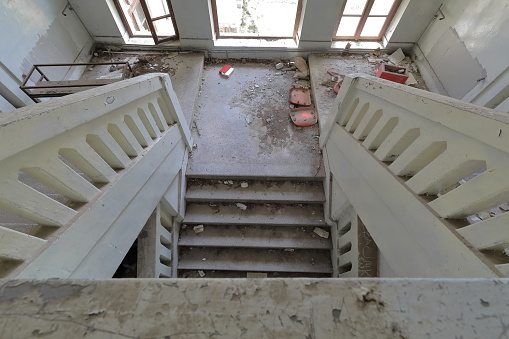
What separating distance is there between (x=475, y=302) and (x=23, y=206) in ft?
5.05

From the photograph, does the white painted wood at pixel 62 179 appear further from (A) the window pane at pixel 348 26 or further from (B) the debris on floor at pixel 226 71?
(A) the window pane at pixel 348 26

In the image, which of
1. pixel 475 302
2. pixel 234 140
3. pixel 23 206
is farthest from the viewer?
pixel 234 140

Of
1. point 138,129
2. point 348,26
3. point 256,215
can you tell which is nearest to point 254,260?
point 256,215

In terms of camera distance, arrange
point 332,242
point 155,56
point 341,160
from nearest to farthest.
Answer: point 341,160 → point 332,242 → point 155,56

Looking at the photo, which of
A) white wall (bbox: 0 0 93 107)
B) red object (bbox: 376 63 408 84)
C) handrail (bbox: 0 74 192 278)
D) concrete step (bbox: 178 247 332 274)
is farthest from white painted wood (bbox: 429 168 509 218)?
white wall (bbox: 0 0 93 107)

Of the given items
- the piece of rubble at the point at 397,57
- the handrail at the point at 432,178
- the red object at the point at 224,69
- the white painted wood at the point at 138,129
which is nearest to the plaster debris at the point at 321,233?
the handrail at the point at 432,178

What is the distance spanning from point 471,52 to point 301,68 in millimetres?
2493

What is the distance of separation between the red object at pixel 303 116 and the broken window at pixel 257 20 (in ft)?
5.98

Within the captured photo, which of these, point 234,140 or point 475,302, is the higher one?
point 234,140

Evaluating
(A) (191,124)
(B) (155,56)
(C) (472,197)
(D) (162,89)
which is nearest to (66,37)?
(B) (155,56)

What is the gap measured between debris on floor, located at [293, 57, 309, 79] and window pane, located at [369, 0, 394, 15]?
1431mm

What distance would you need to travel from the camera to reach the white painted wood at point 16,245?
958 mm

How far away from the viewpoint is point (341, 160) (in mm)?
2578

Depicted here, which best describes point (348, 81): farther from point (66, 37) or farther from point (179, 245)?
point (66, 37)
